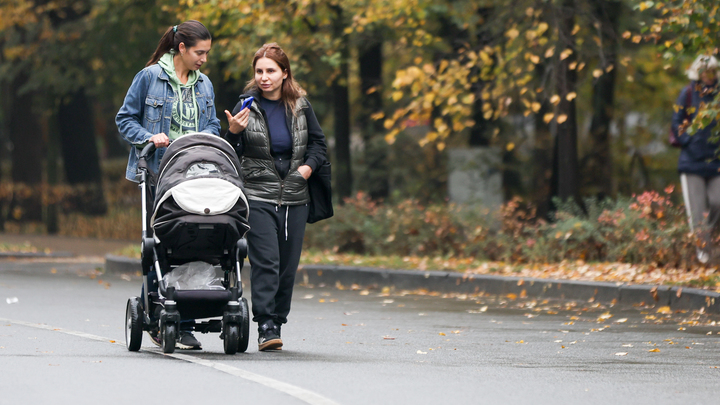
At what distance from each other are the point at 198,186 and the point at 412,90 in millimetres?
7964

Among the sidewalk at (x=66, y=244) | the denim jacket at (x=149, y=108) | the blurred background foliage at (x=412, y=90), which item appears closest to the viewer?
the denim jacket at (x=149, y=108)

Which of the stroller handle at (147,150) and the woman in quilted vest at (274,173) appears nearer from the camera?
the stroller handle at (147,150)

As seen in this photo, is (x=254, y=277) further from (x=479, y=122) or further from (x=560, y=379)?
(x=479, y=122)

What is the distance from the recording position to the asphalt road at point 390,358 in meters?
5.88

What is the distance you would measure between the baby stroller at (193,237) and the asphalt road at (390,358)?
230 millimetres

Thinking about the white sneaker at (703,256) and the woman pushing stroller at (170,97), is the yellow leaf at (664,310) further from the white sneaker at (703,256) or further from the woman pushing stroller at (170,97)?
the woman pushing stroller at (170,97)

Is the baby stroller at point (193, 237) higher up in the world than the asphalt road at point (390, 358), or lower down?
higher up

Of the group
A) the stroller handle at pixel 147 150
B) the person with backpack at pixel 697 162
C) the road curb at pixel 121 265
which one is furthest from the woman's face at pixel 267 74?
the road curb at pixel 121 265

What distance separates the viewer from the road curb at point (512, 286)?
10.5 meters

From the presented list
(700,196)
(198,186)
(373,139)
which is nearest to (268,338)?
(198,186)

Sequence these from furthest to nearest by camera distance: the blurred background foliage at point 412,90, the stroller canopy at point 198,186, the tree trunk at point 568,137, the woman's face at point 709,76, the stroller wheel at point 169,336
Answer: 1. the tree trunk at point 568,137
2. the blurred background foliage at point 412,90
3. the woman's face at point 709,76
4. the stroller wheel at point 169,336
5. the stroller canopy at point 198,186

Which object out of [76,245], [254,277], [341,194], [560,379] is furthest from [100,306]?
[76,245]

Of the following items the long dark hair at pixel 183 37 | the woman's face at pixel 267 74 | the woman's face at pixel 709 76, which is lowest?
the woman's face at pixel 267 74

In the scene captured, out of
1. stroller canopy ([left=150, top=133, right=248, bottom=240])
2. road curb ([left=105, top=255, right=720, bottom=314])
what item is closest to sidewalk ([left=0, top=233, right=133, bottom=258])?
road curb ([left=105, top=255, right=720, bottom=314])
